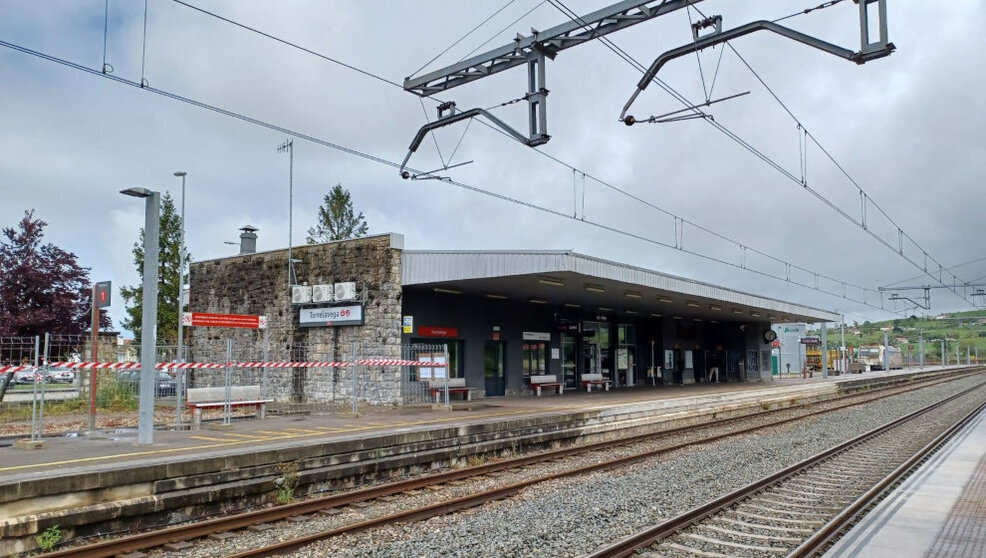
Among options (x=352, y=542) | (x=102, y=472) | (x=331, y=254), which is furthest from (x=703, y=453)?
(x=331, y=254)

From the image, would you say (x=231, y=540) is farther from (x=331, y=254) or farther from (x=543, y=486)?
(x=331, y=254)

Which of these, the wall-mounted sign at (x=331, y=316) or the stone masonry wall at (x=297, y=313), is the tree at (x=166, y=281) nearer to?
the stone masonry wall at (x=297, y=313)

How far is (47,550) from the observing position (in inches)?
274

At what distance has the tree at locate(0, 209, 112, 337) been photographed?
80.9ft

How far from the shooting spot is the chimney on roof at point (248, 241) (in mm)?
24969

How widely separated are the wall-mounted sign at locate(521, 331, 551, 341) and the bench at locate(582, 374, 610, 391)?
2401 mm

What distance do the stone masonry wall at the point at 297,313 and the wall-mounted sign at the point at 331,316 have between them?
0.19 metres

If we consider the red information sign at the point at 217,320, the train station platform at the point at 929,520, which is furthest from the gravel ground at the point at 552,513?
the red information sign at the point at 217,320

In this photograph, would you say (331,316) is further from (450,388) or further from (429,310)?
(450,388)

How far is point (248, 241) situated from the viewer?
25078 mm

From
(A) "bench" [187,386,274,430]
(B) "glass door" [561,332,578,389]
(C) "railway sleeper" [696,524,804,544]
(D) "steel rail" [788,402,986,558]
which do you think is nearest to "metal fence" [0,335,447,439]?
(A) "bench" [187,386,274,430]

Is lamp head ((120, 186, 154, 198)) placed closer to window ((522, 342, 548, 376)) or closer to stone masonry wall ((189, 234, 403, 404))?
stone masonry wall ((189, 234, 403, 404))

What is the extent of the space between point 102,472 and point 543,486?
5.59 metres

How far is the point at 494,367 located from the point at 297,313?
6.31 metres
